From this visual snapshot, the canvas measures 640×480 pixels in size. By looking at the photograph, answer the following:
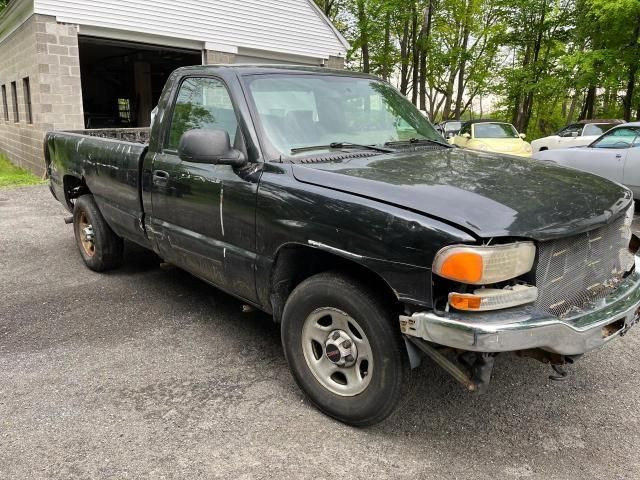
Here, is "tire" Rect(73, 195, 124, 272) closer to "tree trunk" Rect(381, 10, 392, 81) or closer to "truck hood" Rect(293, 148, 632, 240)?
"truck hood" Rect(293, 148, 632, 240)

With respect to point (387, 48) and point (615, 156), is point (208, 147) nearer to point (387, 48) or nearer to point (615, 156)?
point (615, 156)

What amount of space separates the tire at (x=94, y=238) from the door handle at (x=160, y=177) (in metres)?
1.48

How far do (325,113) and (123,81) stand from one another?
973 inches

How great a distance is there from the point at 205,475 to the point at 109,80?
26851 mm

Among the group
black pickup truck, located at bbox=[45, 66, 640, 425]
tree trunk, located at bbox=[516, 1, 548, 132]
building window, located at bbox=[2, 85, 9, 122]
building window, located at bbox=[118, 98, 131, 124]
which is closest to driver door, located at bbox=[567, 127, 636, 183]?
black pickup truck, located at bbox=[45, 66, 640, 425]

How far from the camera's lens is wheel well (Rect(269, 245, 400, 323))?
2.74 metres

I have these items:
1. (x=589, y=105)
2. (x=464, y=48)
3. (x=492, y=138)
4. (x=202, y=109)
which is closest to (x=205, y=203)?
(x=202, y=109)

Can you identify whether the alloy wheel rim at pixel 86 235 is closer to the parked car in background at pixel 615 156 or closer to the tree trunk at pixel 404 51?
the parked car in background at pixel 615 156

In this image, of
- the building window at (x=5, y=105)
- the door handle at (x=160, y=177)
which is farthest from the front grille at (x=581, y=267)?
the building window at (x=5, y=105)

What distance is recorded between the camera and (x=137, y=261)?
5969 mm

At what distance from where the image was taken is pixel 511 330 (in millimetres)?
2252

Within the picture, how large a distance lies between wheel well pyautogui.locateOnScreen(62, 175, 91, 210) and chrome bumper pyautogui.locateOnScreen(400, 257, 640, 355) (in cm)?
444

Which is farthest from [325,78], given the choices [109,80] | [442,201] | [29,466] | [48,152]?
[109,80]

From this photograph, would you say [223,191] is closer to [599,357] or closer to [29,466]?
[29,466]
